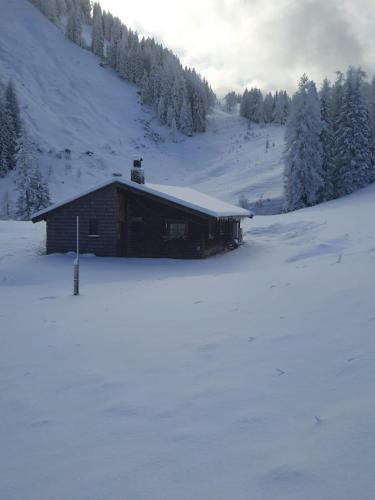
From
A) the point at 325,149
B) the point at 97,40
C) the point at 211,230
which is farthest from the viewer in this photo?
the point at 97,40

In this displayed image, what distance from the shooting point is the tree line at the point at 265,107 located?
361 feet

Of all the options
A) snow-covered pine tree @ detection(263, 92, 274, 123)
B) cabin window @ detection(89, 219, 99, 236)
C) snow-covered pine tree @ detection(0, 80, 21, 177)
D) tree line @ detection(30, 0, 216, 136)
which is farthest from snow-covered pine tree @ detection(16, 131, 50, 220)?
snow-covered pine tree @ detection(263, 92, 274, 123)

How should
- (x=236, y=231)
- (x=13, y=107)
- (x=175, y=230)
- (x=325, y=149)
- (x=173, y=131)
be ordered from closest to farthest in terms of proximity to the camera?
(x=175, y=230)
(x=236, y=231)
(x=325, y=149)
(x=13, y=107)
(x=173, y=131)

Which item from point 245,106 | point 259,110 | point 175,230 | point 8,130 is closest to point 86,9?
point 245,106

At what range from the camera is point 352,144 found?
44.1 metres

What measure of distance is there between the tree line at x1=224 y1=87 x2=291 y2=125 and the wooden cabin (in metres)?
93.6

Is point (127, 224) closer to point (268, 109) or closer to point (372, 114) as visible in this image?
point (372, 114)

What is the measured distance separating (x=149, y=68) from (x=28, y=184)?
8610cm

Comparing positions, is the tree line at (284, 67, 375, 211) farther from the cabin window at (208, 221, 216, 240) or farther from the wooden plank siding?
the wooden plank siding

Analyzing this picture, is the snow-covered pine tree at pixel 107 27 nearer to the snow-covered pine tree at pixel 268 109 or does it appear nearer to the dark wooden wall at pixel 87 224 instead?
the snow-covered pine tree at pixel 268 109

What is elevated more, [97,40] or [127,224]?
[97,40]

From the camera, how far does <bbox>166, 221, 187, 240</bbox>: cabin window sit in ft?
77.0

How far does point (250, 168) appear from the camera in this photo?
2859 inches

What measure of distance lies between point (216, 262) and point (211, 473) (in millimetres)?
18840
